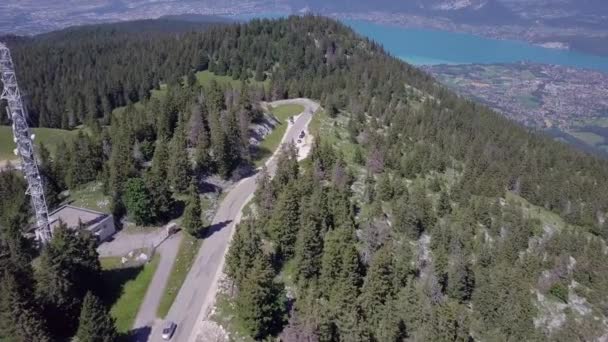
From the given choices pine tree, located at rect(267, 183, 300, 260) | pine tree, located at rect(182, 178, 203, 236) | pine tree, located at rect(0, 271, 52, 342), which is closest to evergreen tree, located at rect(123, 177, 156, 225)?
pine tree, located at rect(182, 178, 203, 236)

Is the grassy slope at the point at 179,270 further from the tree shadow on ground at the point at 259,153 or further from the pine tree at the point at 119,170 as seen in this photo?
→ the tree shadow on ground at the point at 259,153

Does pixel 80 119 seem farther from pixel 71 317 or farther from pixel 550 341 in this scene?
pixel 550 341

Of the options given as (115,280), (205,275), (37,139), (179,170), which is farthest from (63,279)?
(37,139)

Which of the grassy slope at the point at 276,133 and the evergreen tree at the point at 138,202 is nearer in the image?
the evergreen tree at the point at 138,202

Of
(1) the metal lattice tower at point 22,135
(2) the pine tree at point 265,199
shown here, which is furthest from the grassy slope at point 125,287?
(2) the pine tree at point 265,199

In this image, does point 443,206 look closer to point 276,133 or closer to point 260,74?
point 276,133

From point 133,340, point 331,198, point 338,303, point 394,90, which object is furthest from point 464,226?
point 394,90

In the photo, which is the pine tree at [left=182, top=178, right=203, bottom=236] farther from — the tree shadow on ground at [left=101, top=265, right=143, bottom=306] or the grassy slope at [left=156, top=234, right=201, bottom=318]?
the tree shadow on ground at [left=101, top=265, right=143, bottom=306]

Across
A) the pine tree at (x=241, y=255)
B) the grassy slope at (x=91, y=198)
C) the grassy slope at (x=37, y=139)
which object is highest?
the pine tree at (x=241, y=255)
